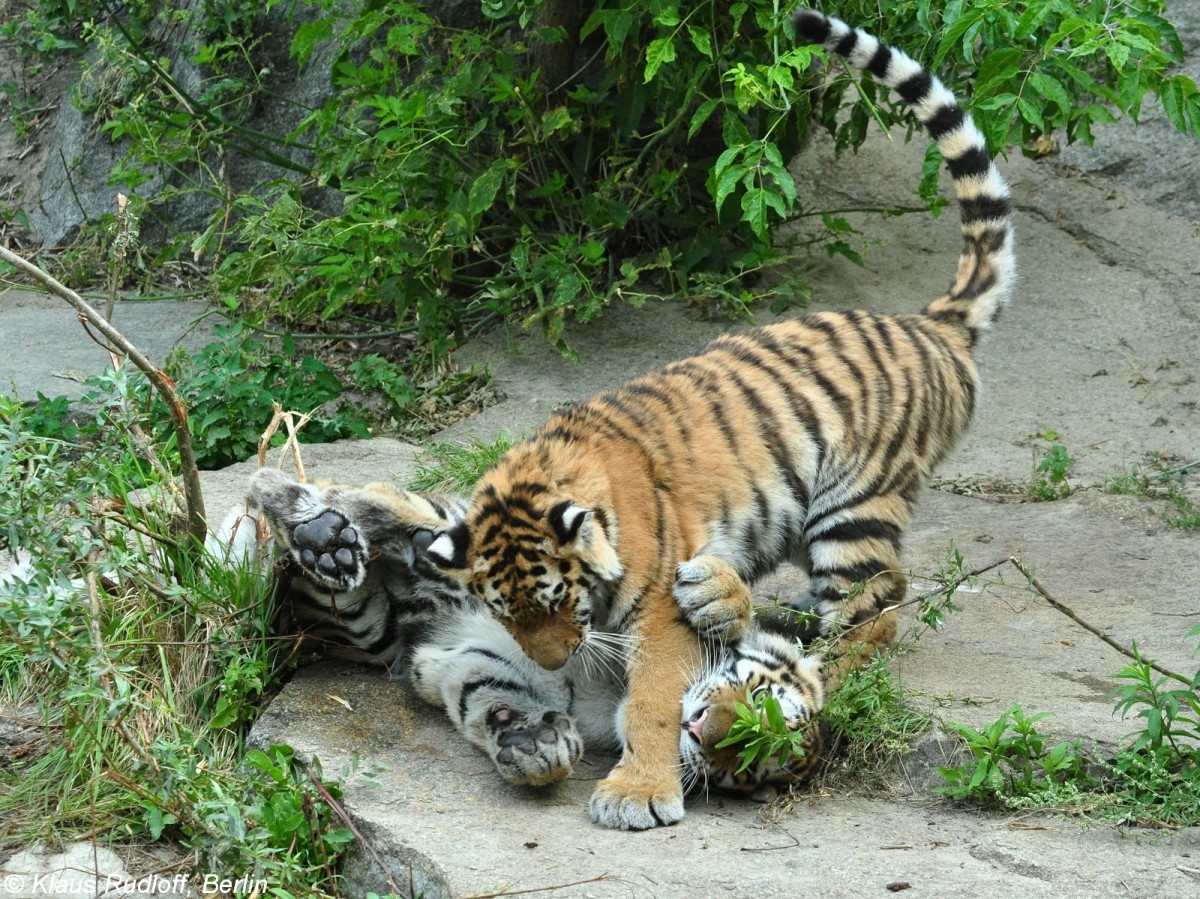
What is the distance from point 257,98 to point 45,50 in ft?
5.91

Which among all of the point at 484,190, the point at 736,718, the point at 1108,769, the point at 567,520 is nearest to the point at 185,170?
the point at 484,190

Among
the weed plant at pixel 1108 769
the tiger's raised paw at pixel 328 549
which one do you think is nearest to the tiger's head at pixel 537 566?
the tiger's raised paw at pixel 328 549

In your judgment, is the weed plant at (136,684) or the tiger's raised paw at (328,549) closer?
the weed plant at (136,684)

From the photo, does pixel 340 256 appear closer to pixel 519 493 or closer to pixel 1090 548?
pixel 519 493

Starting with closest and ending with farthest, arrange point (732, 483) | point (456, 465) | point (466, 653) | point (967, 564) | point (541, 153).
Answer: point (466, 653)
point (732, 483)
point (967, 564)
point (456, 465)
point (541, 153)

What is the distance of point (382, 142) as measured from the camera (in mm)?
5973

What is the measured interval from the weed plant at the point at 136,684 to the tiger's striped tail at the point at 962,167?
8.58ft

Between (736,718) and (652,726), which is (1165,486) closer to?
(736,718)

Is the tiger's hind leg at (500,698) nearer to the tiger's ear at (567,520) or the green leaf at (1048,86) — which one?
the tiger's ear at (567,520)

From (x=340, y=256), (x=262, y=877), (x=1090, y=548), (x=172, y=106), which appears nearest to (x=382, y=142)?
(x=340, y=256)

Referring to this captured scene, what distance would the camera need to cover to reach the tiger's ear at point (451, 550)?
3451mm

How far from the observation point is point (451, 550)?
3.45 meters

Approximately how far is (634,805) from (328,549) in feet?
3.64

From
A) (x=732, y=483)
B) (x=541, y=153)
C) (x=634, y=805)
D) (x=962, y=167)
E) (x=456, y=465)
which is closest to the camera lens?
(x=634, y=805)
